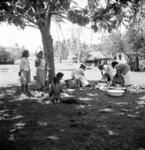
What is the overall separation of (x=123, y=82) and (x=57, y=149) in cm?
627

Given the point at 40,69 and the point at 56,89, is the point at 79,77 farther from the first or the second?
the point at 56,89

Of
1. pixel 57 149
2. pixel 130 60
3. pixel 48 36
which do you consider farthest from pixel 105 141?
pixel 130 60

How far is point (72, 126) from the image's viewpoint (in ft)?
11.9

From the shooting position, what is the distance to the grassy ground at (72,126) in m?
2.84

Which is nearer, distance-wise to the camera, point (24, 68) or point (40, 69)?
point (24, 68)

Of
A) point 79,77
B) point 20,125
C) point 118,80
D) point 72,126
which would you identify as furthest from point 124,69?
point 20,125

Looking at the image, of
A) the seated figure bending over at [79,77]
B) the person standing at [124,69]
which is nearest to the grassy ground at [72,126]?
the person standing at [124,69]

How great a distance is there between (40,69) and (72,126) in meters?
4.40

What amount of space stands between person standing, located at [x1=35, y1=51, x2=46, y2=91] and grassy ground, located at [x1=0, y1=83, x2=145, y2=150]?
2.33 m

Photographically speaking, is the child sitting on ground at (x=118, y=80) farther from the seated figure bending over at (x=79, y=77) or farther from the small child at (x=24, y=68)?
the small child at (x=24, y=68)

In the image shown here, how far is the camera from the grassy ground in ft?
9.32

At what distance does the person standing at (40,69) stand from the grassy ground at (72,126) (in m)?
2.33

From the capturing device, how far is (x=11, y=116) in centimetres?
439

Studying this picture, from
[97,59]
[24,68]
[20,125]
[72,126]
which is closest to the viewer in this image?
[72,126]
